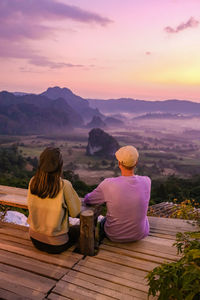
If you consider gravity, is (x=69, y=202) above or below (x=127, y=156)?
below

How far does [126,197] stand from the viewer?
3094mm

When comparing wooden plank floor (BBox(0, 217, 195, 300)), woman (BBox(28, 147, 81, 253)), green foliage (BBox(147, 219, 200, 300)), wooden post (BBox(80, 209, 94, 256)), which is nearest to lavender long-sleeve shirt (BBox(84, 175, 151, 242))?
wooden plank floor (BBox(0, 217, 195, 300))

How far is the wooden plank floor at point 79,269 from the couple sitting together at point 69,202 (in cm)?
18

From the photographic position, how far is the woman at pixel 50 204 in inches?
108

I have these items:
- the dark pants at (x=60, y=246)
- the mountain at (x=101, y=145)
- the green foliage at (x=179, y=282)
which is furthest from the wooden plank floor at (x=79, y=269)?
the mountain at (x=101, y=145)

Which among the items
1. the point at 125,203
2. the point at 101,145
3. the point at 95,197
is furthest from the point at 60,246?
the point at 101,145

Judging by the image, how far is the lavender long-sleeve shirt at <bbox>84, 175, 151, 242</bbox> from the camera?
10.2 ft

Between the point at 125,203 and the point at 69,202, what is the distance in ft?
2.26

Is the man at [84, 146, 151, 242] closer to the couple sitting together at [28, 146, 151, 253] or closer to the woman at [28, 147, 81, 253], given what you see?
the couple sitting together at [28, 146, 151, 253]

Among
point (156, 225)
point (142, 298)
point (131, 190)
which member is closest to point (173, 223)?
point (156, 225)

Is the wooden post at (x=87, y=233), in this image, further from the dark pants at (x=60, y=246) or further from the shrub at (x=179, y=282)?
the shrub at (x=179, y=282)

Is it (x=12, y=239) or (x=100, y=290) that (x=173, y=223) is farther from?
(x=12, y=239)

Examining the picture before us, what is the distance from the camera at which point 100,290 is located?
2412mm

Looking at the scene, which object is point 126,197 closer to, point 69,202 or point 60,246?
point 69,202
